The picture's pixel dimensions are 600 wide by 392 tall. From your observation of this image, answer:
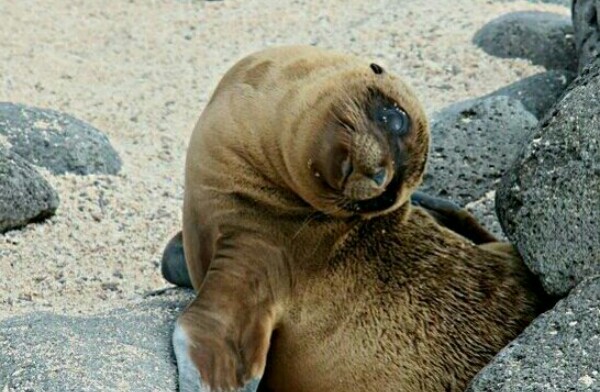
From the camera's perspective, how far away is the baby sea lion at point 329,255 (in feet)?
16.1

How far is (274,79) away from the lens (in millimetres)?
5418

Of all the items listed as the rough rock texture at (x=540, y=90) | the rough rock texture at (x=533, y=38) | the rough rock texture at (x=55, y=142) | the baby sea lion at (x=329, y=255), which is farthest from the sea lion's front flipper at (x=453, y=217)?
the rough rock texture at (x=533, y=38)

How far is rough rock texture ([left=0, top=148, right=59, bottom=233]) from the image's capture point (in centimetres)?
705

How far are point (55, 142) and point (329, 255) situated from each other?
3.31m

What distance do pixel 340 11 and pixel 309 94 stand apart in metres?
6.85

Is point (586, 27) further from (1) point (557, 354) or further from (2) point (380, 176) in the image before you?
(1) point (557, 354)

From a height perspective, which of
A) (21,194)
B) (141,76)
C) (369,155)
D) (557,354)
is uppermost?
(369,155)

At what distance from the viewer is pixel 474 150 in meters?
6.84

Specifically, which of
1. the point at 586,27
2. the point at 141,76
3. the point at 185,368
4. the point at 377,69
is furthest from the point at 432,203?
the point at 141,76

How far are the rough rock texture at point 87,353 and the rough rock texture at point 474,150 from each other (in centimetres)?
205

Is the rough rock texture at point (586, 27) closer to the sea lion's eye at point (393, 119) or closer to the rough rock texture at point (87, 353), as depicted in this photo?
the sea lion's eye at point (393, 119)

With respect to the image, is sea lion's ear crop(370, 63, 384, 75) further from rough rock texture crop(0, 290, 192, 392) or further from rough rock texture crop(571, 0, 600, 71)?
rough rock texture crop(571, 0, 600, 71)

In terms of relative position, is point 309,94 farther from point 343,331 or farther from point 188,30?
point 188,30

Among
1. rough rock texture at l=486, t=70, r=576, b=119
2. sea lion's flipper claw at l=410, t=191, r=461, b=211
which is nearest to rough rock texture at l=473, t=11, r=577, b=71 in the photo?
rough rock texture at l=486, t=70, r=576, b=119
